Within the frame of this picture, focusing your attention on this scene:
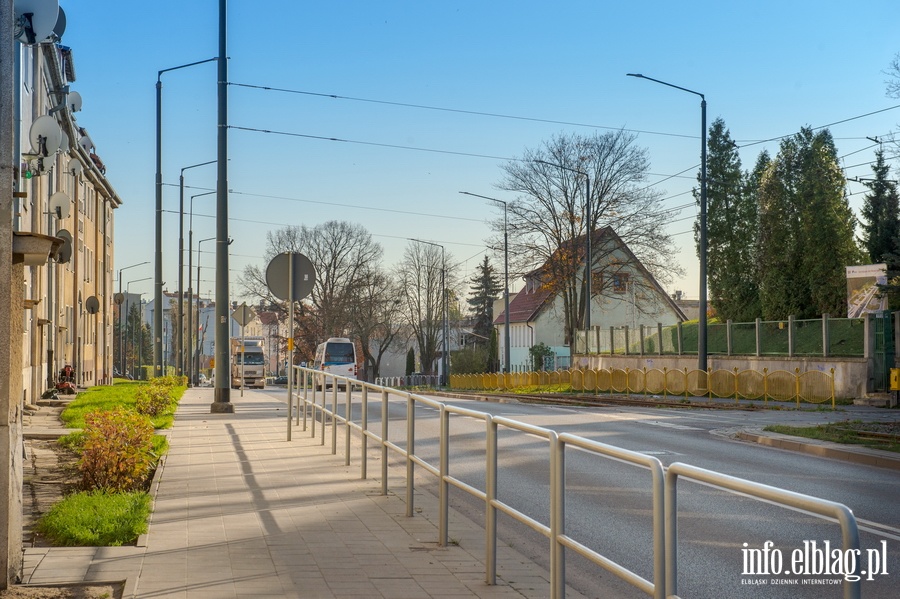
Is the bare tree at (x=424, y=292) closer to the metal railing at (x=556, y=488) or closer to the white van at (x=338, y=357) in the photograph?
the white van at (x=338, y=357)

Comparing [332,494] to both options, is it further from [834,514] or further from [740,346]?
[740,346]

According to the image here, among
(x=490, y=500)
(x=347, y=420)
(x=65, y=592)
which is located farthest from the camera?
(x=347, y=420)

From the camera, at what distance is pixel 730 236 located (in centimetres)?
6475

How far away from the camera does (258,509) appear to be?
31.7 ft

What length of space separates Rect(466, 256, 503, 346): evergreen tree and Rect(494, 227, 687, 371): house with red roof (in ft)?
54.9

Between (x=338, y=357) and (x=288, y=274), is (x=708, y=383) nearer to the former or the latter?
(x=288, y=274)

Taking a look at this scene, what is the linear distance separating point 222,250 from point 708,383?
18244 millimetres

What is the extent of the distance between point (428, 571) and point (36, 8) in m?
8.50

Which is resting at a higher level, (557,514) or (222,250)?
(222,250)

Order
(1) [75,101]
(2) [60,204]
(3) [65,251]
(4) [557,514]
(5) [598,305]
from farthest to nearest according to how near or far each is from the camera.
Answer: (5) [598,305] < (1) [75,101] < (2) [60,204] < (3) [65,251] < (4) [557,514]

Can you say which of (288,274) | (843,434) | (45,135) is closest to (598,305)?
(843,434)

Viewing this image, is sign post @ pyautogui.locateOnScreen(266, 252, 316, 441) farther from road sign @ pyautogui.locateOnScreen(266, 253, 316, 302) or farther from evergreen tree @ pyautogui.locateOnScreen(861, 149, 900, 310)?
evergreen tree @ pyautogui.locateOnScreen(861, 149, 900, 310)

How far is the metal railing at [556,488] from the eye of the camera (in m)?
3.58

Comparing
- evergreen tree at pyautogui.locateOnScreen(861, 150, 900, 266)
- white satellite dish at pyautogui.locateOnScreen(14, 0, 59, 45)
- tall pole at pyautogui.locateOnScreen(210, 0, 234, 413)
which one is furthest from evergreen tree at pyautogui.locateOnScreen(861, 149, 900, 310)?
white satellite dish at pyautogui.locateOnScreen(14, 0, 59, 45)
